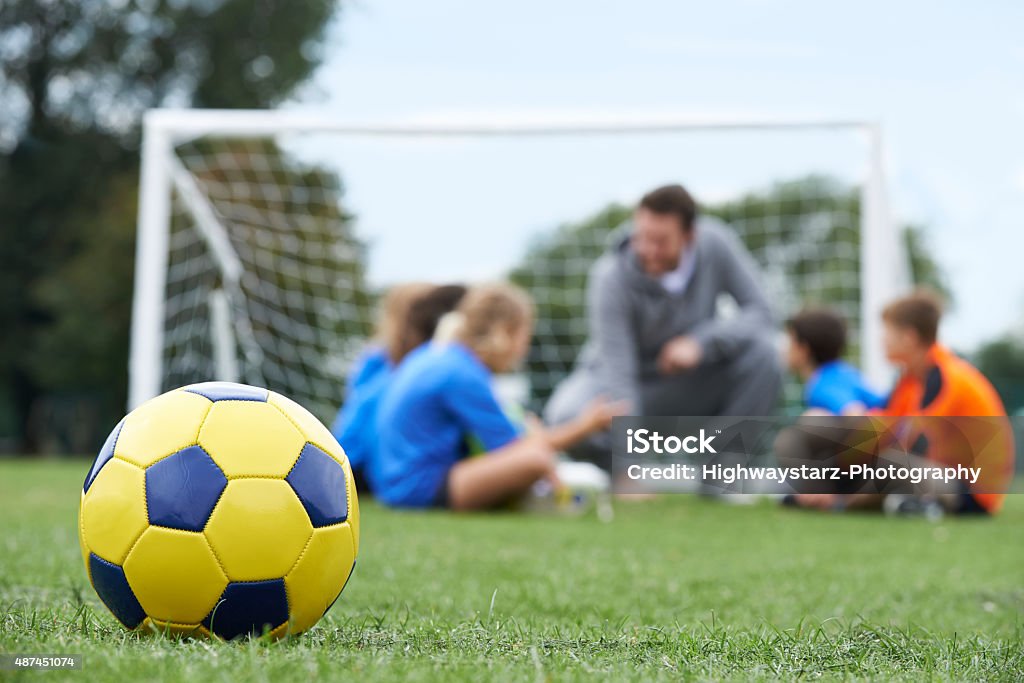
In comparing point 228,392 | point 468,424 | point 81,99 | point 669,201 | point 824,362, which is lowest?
point 468,424

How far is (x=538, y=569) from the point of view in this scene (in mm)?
3057

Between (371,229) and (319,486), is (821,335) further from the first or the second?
(371,229)

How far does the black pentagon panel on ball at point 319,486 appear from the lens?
174 cm

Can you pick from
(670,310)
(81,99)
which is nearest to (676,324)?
(670,310)

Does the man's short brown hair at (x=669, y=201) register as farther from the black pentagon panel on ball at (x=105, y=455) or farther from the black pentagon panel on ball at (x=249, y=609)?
the black pentagon panel on ball at (x=249, y=609)

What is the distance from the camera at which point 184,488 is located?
1.70 metres

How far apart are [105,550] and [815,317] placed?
5.79 meters

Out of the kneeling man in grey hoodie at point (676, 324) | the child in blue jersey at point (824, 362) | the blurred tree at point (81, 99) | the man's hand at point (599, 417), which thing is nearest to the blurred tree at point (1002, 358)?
the blurred tree at point (81, 99)

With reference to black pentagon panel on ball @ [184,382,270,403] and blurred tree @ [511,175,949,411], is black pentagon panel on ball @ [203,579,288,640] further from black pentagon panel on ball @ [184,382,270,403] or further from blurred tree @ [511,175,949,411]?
blurred tree @ [511,175,949,411]

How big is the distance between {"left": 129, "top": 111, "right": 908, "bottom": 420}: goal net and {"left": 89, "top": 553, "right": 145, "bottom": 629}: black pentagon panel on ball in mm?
5327

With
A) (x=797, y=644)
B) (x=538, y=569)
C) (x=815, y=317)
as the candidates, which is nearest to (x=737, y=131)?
(x=815, y=317)

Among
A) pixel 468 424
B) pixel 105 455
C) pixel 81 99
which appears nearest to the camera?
pixel 105 455

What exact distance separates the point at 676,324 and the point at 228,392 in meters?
5.33

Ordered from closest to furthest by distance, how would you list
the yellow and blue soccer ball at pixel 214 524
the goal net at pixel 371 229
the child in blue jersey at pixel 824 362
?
the yellow and blue soccer ball at pixel 214 524
the child in blue jersey at pixel 824 362
the goal net at pixel 371 229
